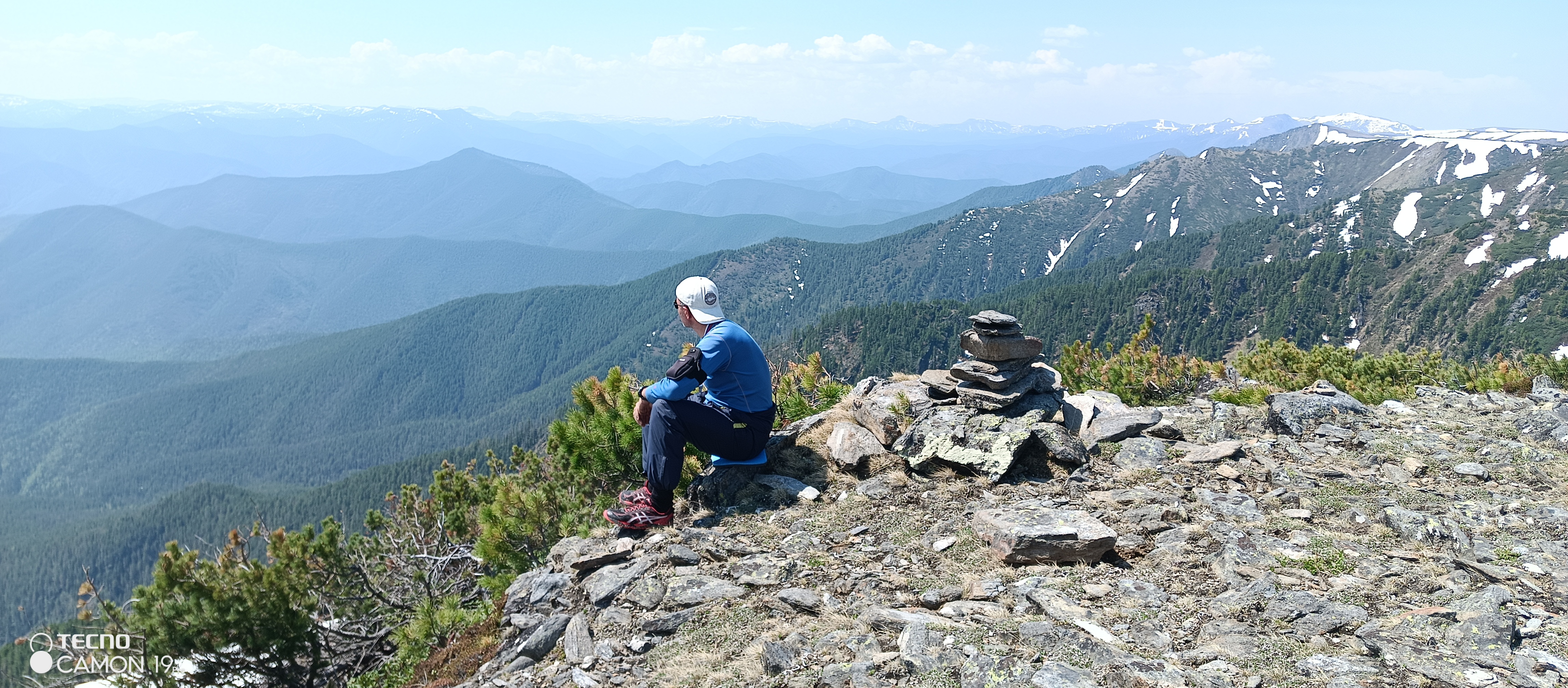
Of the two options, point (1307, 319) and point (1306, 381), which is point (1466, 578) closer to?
point (1306, 381)

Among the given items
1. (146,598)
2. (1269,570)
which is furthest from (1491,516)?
(146,598)

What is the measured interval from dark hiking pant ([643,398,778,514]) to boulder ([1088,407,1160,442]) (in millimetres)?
5052

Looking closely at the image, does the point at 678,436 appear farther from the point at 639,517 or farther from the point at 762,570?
the point at 762,570

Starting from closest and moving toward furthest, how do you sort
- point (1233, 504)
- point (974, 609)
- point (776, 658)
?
point (776, 658)
point (974, 609)
point (1233, 504)

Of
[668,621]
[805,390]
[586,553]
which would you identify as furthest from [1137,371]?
[668,621]

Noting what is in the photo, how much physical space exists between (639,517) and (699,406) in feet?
4.91

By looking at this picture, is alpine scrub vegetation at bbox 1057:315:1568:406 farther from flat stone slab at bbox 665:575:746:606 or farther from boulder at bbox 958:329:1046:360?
flat stone slab at bbox 665:575:746:606

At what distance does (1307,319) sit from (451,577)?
543 feet

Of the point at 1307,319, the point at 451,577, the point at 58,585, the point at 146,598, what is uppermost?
the point at 146,598

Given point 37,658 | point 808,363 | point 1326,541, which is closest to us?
point 1326,541

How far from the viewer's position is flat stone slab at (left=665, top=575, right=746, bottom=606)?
6793 mm

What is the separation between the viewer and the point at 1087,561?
6922 millimetres

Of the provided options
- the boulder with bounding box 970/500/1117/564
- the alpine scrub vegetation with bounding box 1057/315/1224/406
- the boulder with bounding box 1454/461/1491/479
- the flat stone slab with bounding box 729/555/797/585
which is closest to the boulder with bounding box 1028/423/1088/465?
the boulder with bounding box 970/500/1117/564

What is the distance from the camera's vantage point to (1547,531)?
712 cm
